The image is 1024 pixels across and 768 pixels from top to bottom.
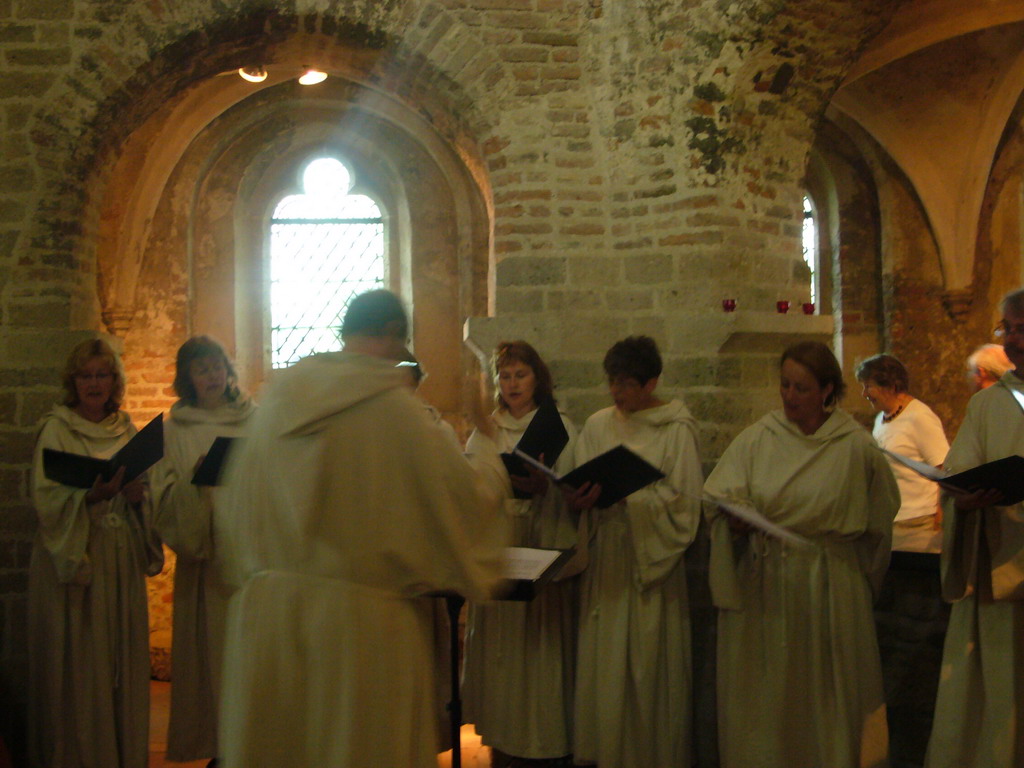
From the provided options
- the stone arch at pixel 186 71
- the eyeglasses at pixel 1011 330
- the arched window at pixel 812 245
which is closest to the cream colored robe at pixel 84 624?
the stone arch at pixel 186 71

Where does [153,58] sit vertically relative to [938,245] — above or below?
above

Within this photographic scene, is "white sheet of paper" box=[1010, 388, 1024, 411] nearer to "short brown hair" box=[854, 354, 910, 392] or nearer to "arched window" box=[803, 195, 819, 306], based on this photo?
"short brown hair" box=[854, 354, 910, 392]

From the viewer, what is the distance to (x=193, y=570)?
14.7 ft

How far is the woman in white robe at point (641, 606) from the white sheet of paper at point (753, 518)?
13.8 inches

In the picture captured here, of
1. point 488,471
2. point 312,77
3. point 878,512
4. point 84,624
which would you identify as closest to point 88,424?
point 84,624

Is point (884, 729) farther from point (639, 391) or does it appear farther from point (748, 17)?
point (748, 17)

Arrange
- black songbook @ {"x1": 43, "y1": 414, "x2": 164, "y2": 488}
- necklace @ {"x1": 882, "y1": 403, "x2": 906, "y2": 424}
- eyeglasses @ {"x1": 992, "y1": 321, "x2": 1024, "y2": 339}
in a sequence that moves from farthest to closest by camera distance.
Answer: necklace @ {"x1": 882, "y1": 403, "x2": 906, "y2": 424}, black songbook @ {"x1": 43, "y1": 414, "x2": 164, "y2": 488}, eyeglasses @ {"x1": 992, "y1": 321, "x2": 1024, "y2": 339}

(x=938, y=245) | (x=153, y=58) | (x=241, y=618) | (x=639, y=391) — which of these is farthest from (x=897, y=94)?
(x=241, y=618)

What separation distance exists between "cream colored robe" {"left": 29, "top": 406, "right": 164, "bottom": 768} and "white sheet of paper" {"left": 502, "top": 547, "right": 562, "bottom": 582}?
1792 millimetres

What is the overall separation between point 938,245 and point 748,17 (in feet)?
16.1

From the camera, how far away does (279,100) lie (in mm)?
9727

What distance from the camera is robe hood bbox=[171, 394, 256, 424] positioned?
455 cm

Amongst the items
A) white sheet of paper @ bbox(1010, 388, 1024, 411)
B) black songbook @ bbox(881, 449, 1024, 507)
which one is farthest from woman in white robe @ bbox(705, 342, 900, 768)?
white sheet of paper @ bbox(1010, 388, 1024, 411)

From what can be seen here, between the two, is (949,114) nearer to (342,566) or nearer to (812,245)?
(812,245)
